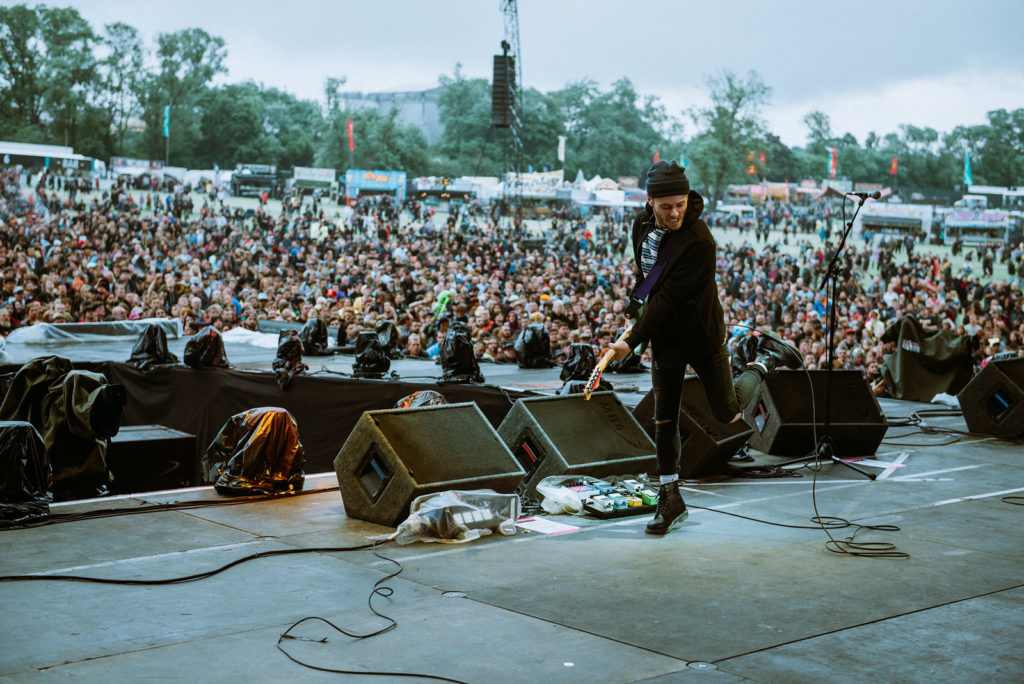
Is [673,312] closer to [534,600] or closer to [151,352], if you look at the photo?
[534,600]

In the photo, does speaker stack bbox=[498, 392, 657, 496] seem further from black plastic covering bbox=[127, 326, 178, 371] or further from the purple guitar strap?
black plastic covering bbox=[127, 326, 178, 371]

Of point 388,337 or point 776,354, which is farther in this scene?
point 388,337

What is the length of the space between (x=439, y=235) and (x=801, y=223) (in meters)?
22.0

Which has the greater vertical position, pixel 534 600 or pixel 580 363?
pixel 580 363

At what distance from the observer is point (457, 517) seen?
14.8 feet

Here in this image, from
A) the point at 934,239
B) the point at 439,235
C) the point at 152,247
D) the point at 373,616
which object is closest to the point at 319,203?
the point at 439,235

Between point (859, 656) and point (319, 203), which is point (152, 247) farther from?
point (859, 656)

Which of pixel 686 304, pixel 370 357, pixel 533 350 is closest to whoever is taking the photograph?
pixel 686 304

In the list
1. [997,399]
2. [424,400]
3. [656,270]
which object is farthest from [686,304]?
[997,399]

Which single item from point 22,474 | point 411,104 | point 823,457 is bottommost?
point 823,457

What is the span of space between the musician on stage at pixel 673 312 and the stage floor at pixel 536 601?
0.46 meters

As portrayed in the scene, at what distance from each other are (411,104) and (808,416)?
90823mm

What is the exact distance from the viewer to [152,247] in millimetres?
28281

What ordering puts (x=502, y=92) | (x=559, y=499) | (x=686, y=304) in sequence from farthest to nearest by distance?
(x=502, y=92) → (x=559, y=499) → (x=686, y=304)
